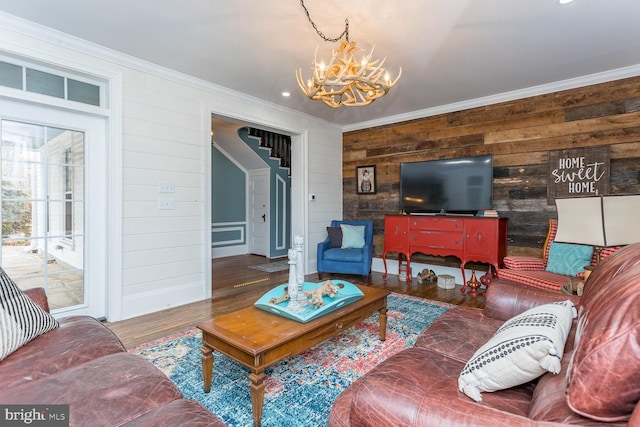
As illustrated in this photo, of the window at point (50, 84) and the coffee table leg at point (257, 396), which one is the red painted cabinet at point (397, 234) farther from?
the window at point (50, 84)

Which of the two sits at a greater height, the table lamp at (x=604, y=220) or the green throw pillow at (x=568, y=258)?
the table lamp at (x=604, y=220)

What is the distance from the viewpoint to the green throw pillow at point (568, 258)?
2.78 metres

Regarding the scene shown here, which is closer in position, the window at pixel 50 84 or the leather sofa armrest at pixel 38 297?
the leather sofa armrest at pixel 38 297

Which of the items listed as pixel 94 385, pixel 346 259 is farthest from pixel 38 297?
pixel 346 259

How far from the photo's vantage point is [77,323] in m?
1.68

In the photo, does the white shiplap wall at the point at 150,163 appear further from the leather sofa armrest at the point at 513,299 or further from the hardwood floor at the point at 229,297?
the leather sofa armrest at the point at 513,299

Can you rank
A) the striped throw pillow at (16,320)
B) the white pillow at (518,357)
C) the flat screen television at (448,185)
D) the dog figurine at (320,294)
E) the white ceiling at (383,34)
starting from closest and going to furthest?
the white pillow at (518,357) < the striped throw pillow at (16,320) < the dog figurine at (320,294) < the white ceiling at (383,34) < the flat screen television at (448,185)

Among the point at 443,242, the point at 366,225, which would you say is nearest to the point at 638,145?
the point at 443,242

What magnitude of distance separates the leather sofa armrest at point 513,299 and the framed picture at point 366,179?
3.45 m

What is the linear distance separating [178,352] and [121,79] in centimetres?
251

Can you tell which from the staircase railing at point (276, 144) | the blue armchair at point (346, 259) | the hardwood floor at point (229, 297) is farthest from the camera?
the staircase railing at point (276, 144)

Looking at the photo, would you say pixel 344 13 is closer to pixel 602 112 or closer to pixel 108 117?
pixel 108 117

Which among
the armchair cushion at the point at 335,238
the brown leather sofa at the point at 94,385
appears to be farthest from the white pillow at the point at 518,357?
the armchair cushion at the point at 335,238

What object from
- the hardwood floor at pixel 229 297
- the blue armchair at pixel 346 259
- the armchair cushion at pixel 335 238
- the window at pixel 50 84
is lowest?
the hardwood floor at pixel 229 297
